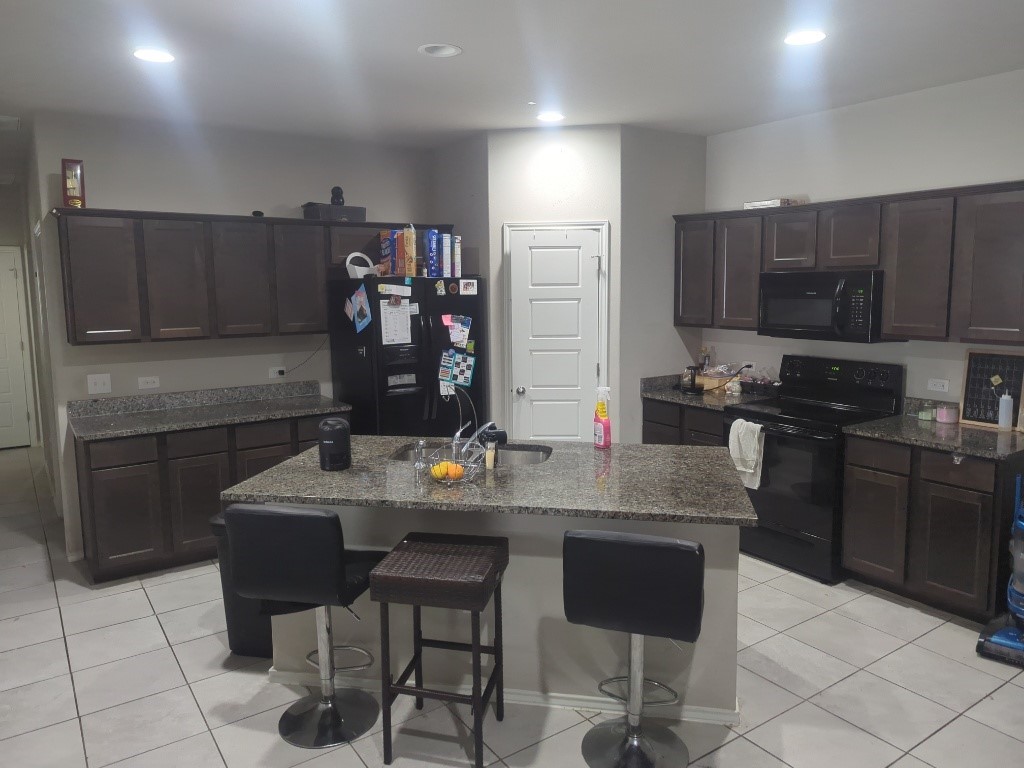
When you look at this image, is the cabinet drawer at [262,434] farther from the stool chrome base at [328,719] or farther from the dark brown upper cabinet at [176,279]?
the stool chrome base at [328,719]

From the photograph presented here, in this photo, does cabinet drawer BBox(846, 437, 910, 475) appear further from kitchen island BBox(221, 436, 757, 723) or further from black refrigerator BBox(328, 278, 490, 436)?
black refrigerator BBox(328, 278, 490, 436)

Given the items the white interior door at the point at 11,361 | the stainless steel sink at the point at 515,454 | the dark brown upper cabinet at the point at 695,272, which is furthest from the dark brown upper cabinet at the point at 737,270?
the white interior door at the point at 11,361

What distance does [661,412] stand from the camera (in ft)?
16.1

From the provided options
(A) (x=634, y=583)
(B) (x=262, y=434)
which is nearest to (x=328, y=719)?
(A) (x=634, y=583)

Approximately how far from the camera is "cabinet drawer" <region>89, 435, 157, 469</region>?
3928mm

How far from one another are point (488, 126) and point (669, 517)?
3.24 m

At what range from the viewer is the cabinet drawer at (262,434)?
171 inches

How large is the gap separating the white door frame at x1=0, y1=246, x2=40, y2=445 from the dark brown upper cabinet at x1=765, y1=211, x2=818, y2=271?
668cm

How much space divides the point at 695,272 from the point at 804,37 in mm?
2049

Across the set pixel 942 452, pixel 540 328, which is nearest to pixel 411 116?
pixel 540 328

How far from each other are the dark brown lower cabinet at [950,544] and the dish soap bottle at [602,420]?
5.60 ft

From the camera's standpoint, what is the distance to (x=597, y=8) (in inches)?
108

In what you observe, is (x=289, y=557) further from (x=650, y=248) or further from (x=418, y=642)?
(x=650, y=248)

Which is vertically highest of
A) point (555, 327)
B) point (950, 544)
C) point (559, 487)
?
point (555, 327)
